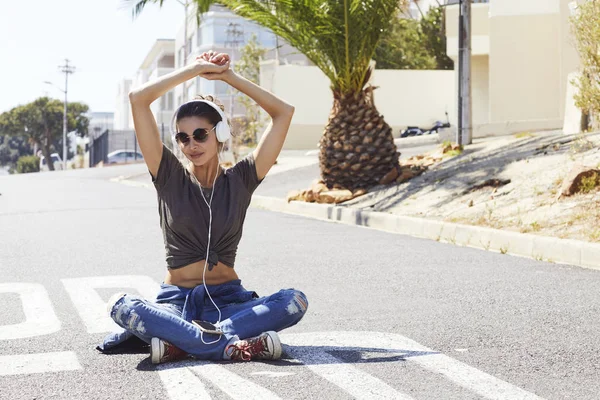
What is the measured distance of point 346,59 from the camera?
1594cm

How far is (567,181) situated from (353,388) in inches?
318

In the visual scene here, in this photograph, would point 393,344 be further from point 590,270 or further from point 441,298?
point 590,270

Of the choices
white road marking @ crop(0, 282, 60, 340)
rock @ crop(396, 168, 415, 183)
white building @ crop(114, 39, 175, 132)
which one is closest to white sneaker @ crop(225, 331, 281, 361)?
white road marking @ crop(0, 282, 60, 340)

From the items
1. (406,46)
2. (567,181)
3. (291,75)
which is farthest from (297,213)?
(406,46)

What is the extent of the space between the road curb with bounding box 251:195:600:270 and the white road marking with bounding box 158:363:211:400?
522 centimetres

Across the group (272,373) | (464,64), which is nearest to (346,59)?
(464,64)

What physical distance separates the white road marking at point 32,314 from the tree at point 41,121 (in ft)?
273

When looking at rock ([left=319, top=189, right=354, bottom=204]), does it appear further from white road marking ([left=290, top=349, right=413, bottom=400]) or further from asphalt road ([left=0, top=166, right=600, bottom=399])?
white road marking ([left=290, top=349, right=413, bottom=400])

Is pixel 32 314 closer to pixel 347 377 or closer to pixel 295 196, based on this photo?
pixel 347 377

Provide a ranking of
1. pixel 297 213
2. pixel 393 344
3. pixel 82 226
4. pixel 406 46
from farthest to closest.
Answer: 1. pixel 406 46
2. pixel 297 213
3. pixel 82 226
4. pixel 393 344

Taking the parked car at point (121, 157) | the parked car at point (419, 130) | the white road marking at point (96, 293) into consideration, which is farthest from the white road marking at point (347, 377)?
the parked car at point (121, 157)

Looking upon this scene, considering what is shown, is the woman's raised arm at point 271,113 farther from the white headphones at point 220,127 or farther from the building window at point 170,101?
the building window at point 170,101

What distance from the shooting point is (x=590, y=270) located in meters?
8.25

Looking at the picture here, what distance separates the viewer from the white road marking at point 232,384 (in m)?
3.78
